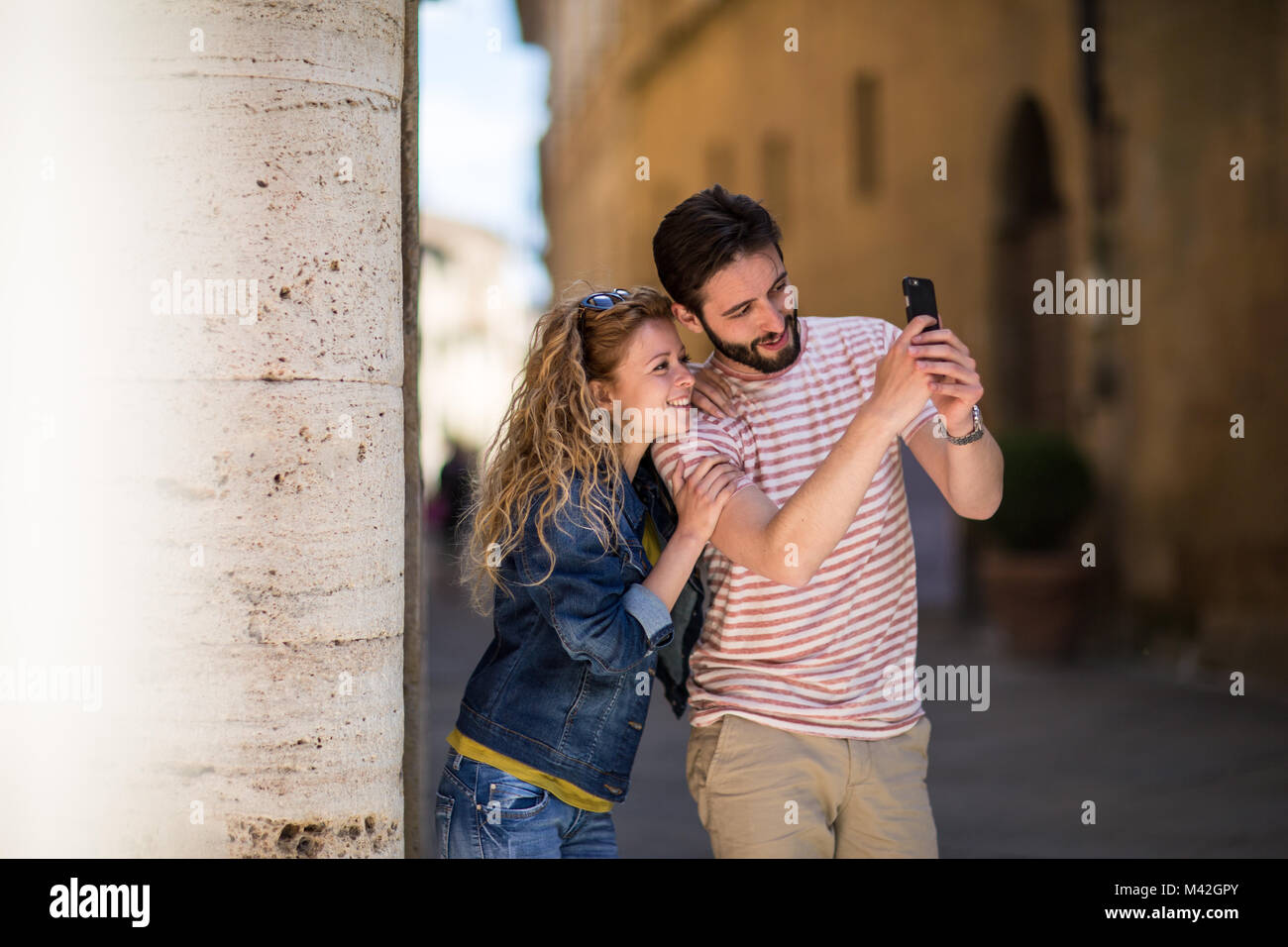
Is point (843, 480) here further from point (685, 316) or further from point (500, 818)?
point (500, 818)

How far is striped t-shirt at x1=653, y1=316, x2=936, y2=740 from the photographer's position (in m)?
2.94

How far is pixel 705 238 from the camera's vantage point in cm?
298

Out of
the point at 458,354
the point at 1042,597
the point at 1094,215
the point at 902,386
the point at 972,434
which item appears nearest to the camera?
the point at 902,386

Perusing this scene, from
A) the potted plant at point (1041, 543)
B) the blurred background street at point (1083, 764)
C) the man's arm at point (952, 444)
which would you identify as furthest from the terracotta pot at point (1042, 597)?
the man's arm at point (952, 444)

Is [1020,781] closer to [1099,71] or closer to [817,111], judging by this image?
[1099,71]

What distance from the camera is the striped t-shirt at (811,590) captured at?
9.64 ft

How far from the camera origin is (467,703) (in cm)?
284

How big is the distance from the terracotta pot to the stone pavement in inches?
7.1

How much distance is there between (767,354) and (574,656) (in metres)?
0.75

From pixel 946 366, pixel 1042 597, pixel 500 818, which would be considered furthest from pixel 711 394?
pixel 1042 597

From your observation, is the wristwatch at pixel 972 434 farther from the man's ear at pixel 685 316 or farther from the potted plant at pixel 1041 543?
the potted plant at pixel 1041 543

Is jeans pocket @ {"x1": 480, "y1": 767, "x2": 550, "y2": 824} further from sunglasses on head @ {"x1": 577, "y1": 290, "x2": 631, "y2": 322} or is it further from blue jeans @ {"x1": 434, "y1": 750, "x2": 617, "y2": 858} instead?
sunglasses on head @ {"x1": 577, "y1": 290, "x2": 631, "y2": 322}
